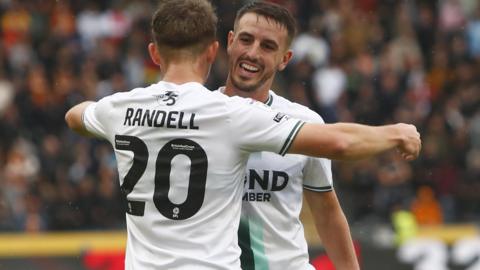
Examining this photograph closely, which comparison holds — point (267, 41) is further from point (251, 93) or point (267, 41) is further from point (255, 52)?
point (251, 93)

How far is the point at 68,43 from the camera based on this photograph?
53.7 ft

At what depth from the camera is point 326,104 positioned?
1585cm

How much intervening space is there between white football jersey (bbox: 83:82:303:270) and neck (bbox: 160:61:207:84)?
0.03 m

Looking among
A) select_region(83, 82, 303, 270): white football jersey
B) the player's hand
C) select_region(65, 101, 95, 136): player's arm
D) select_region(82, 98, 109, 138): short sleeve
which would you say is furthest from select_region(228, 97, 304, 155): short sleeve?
select_region(65, 101, 95, 136): player's arm

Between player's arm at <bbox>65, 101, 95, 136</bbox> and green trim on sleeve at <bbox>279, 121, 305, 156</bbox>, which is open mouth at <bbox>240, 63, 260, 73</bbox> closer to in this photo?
player's arm at <bbox>65, 101, 95, 136</bbox>

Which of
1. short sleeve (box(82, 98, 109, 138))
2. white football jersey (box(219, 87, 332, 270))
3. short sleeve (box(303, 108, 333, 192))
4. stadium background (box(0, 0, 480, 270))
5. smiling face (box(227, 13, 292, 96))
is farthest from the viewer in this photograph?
stadium background (box(0, 0, 480, 270))

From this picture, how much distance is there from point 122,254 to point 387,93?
595 cm

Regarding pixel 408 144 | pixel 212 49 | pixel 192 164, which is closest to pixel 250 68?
pixel 212 49

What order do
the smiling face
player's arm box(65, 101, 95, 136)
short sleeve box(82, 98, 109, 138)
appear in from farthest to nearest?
1. the smiling face
2. player's arm box(65, 101, 95, 136)
3. short sleeve box(82, 98, 109, 138)

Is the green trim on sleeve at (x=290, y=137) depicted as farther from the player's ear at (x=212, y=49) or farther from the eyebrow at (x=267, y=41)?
the eyebrow at (x=267, y=41)

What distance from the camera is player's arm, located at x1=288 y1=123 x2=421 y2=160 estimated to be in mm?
4664

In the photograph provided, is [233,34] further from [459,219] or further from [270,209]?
[459,219]

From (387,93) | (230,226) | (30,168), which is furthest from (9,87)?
(230,226)

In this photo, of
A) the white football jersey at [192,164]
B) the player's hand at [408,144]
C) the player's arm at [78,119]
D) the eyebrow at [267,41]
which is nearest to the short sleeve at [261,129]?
the white football jersey at [192,164]
